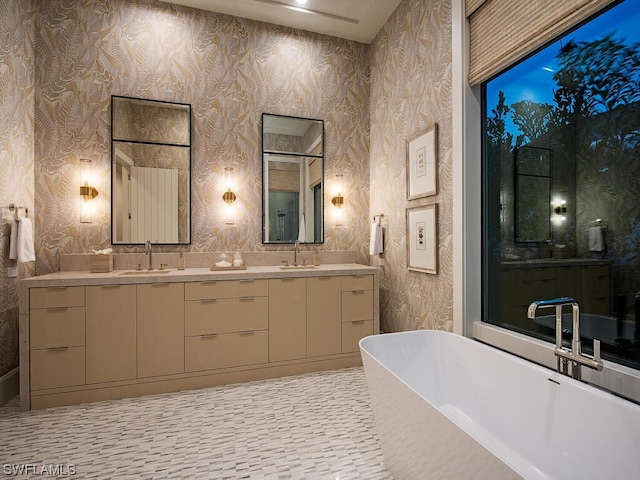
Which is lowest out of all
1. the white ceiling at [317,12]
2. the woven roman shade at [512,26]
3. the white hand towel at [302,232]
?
the white hand towel at [302,232]

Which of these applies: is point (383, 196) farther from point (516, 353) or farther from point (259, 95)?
point (516, 353)

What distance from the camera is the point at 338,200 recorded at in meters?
3.77

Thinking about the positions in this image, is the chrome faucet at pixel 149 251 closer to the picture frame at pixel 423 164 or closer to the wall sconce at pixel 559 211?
the picture frame at pixel 423 164

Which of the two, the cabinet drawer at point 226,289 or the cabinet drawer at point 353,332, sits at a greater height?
the cabinet drawer at point 226,289

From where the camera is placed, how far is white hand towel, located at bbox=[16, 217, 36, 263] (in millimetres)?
2520

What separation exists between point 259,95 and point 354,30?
1280mm

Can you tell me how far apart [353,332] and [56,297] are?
243cm

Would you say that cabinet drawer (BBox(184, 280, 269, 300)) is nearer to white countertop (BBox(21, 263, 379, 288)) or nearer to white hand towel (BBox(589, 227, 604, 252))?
white countertop (BBox(21, 263, 379, 288))

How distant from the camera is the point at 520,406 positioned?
A: 164 cm

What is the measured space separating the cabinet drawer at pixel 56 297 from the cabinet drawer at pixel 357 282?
2138 mm

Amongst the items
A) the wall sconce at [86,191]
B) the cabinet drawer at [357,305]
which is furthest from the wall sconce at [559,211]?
the wall sconce at [86,191]

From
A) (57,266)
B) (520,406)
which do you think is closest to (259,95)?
(57,266)

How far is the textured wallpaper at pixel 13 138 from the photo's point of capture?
8.20ft

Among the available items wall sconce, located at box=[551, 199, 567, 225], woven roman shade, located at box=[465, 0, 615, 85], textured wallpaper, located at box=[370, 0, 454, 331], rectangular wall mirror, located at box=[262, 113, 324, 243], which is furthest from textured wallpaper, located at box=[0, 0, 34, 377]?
wall sconce, located at box=[551, 199, 567, 225]
